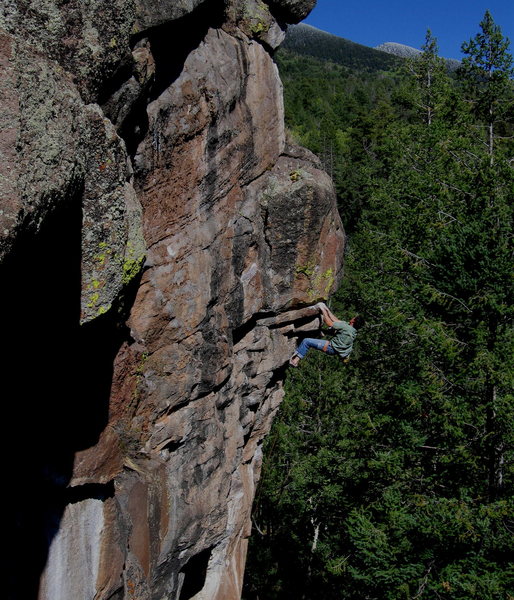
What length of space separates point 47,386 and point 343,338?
6.95m

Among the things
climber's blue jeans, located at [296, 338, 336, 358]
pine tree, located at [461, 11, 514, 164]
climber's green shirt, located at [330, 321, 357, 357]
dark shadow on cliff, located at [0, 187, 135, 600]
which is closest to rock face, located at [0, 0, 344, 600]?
dark shadow on cliff, located at [0, 187, 135, 600]

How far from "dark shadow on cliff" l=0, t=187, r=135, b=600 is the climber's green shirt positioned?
5666 mm

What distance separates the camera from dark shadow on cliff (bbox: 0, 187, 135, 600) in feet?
16.5

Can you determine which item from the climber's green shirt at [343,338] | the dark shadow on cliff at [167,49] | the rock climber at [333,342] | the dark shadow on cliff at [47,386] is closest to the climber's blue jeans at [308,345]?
the rock climber at [333,342]

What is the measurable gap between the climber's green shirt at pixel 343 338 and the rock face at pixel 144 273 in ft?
2.78

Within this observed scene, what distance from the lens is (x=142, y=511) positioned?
7500mm

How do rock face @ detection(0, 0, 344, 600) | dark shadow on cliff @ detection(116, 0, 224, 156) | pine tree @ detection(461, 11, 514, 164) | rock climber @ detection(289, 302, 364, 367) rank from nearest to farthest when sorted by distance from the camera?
rock face @ detection(0, 0, 344, 600) → dark shadow on cliff @ detection(116, 0, 224, 156) → rock climber @ detection(289, 302, 364, 367) → pine tree @ detection(461, 11, 514, 164)

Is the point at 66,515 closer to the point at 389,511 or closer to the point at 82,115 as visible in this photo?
the point at 82,115

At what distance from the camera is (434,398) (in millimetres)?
12180

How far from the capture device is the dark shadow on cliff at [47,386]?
16.5 ft

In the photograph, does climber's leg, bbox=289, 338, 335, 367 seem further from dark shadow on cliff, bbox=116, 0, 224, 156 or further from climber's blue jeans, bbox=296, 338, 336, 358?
dark shadow on cliff, bbox=116, 0, 224, 156

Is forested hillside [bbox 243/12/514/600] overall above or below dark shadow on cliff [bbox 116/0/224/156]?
below

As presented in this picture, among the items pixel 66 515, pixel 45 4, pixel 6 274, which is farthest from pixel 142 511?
pixel 45 4

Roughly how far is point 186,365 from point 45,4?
4963 mm
